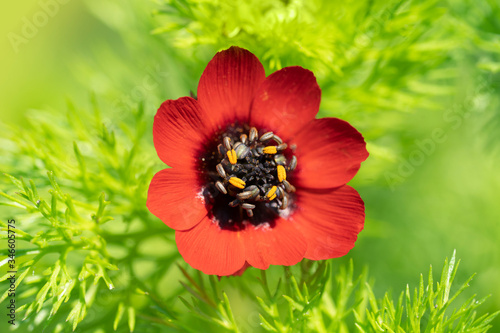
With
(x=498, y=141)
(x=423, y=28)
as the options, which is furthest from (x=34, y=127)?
(x=498, y=141)

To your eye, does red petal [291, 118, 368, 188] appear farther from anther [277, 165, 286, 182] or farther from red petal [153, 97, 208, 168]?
red petal [153, 97, 208, 168]

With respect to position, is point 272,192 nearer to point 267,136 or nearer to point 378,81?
point 267,136

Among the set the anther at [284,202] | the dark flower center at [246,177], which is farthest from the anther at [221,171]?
the anther at [284,202]

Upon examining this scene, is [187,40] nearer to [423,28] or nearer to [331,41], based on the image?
[331,41]

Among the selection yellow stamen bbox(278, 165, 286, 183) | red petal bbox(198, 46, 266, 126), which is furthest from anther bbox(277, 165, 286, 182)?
red petal bbox(198, 46, 266, 126)

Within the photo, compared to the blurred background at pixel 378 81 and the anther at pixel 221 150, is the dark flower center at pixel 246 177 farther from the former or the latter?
the blurred background at pixel 378 81

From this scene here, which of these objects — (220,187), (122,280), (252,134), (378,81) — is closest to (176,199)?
(220,187)
